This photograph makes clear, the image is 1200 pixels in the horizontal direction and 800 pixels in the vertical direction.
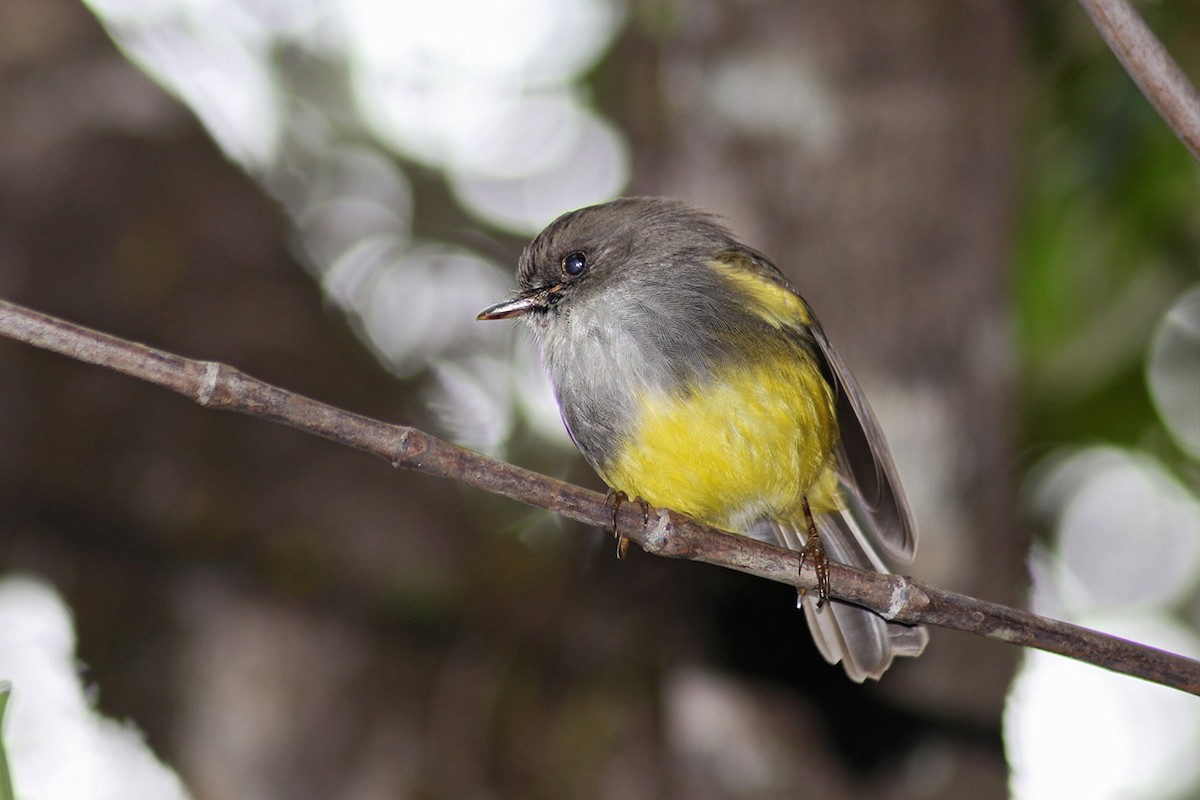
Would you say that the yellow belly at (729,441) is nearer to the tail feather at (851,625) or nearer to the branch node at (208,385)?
the tail feather at (851,625)

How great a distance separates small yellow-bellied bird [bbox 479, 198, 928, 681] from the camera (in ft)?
9.84

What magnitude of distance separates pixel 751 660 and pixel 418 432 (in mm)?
2197

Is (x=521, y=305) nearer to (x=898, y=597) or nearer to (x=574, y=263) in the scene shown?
(x=574, y=263)

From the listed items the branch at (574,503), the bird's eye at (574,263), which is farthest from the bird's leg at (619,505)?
the bird's eye at (574,263)

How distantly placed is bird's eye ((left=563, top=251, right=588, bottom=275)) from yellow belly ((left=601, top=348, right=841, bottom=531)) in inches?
27.8

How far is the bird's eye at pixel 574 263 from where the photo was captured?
3.58m

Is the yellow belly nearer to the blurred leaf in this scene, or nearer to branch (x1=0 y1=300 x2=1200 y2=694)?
branch (x1=0 y1=300 x2=1200 y2=694)

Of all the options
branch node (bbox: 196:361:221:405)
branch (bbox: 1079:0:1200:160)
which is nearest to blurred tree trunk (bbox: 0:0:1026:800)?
branch (bbox: 1079:0:1200:160)

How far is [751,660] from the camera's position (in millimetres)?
3783

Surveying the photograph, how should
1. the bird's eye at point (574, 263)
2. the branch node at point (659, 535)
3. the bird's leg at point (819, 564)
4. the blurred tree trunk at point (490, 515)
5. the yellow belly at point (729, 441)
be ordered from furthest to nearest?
the blurred tree trunk at point (490, 515) < the bird's eye at point (574, 263) < the yellow belly at point (729, 441) < the bird's leg at point (819, 564) < the branch node at point (659, 535)

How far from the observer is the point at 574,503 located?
2014 millimetres

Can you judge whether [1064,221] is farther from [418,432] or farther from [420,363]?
[418,432]

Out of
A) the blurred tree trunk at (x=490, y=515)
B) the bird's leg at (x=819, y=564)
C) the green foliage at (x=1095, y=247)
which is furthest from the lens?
the green foliage at (x=1095, y=247)

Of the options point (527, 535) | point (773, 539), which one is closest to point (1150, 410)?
point (773, 539)
